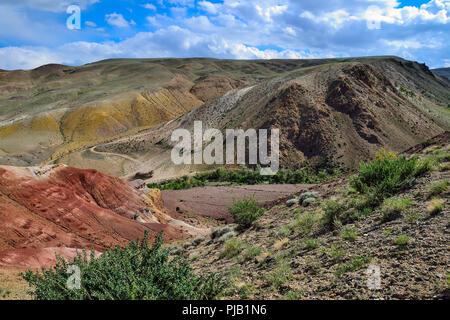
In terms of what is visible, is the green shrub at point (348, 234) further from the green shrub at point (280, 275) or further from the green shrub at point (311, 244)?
the green shrub at point (280, 275)

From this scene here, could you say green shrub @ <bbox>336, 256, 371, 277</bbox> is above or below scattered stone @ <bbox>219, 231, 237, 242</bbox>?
above

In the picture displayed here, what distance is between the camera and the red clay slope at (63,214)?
477 inches

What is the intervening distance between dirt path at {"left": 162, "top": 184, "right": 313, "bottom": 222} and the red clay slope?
3.82 m

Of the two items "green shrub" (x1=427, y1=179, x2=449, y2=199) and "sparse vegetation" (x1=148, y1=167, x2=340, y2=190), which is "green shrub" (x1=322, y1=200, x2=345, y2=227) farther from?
"sparse vegetation" (x1=148, y1=167, x2=340, y2=190)

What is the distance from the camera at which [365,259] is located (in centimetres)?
530

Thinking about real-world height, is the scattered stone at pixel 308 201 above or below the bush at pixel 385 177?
below

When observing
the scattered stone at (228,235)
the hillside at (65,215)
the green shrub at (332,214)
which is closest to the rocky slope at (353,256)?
the green shrub at (332,214)

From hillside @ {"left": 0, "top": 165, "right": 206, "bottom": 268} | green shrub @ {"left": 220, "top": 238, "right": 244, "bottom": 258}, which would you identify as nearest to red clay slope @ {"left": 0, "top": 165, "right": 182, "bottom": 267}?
hillside @ {"left": 0, "top": 165, "right": 206, "bottom": 268}

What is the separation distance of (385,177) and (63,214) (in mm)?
13792

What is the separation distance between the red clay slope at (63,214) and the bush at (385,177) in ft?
34.3

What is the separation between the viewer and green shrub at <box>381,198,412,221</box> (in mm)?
6641
